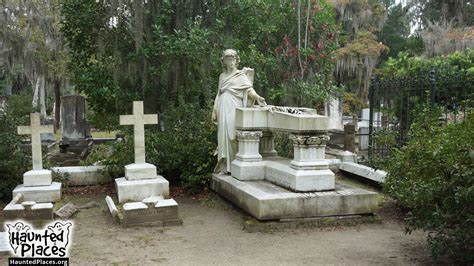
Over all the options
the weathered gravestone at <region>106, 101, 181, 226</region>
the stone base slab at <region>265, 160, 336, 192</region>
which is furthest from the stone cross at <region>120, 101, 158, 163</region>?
the stone base slab at <region>265, 160, 336, 192</region>

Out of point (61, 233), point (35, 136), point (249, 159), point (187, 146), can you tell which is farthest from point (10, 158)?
point (249, 159)

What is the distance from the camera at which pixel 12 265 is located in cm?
488

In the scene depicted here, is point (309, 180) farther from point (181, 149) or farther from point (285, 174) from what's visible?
point (181, 149)

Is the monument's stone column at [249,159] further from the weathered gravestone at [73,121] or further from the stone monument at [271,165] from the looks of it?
the weathered gravestone at [73,121]

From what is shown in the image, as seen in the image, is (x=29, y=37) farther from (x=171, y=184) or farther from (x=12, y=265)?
(x=12, y=265)

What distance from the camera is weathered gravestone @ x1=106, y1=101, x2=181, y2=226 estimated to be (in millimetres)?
6590

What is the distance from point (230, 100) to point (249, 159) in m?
1.14

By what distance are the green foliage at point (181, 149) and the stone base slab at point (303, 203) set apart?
2067mm

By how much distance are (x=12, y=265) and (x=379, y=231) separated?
450cm

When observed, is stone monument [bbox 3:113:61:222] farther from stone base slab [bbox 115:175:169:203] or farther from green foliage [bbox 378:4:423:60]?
green foliage [bbox 378:4:423:60]

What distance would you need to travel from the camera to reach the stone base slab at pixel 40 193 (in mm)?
7656

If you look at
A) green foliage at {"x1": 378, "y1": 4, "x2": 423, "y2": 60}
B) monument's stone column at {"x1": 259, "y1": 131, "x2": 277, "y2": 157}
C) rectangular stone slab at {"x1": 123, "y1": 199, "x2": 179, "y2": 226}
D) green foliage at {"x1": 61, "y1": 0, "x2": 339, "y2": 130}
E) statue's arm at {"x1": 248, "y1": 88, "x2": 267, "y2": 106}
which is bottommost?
rectangular stone slab at {"x1": 123, "y1": 199, "x2": 179, "y2": 226}

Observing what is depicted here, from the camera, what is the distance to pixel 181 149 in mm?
9188

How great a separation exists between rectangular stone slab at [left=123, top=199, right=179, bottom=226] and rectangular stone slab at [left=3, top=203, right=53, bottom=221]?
113 centimetres
